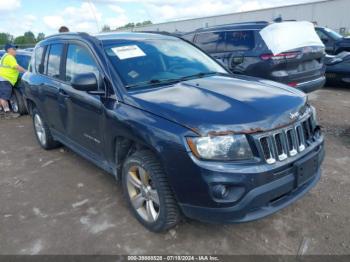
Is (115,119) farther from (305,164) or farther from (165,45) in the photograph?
(305,164)

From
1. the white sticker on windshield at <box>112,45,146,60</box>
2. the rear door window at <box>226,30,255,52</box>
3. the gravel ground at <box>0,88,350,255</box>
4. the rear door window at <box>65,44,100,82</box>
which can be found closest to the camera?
the gravel ground at <box>0,88,350,255</box>

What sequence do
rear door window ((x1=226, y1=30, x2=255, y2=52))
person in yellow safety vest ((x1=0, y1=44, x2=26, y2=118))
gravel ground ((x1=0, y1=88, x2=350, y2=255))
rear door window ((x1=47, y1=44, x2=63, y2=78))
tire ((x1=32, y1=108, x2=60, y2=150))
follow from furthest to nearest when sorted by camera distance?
person in yellow safety vest ((x1=0, y1=44, x2=26, y2=118))
rear door window ((x1=226, y1=30, x2=255, y2=52))
tire ((x1=32, y1=108, x2=60, y2=150))
rear door window ((x1=47, y1=44, x2=63, y2=78))
gravel ground ((x1=0, y1=88, x2=350, y2=255))

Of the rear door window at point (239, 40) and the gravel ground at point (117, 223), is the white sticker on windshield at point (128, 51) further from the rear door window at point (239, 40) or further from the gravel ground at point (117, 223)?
the rear door window at point (239, 40)

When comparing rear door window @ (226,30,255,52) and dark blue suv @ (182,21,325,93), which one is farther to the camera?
rear door window @ (226,30,255,52)

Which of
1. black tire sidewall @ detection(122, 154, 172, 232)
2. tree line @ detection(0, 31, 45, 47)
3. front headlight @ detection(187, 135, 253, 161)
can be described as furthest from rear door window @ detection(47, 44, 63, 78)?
tree line @ detection(0, 31, 45, 47)

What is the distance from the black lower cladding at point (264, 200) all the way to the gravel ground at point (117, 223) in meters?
0.45

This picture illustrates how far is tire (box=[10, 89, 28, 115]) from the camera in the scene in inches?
342

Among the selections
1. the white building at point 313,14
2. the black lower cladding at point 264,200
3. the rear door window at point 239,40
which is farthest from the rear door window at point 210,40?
the white building at point 313,14

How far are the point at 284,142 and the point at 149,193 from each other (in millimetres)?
1266

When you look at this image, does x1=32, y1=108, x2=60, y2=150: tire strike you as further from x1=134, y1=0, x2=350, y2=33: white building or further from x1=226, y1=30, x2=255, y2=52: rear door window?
x1=134, y1=0, x2=350, y2=33: white building

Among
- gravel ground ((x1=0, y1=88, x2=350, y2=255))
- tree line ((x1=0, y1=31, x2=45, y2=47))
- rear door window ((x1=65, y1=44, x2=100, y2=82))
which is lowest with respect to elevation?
gravel ground ((x1=0, y1=88, x2=350, y2=255))

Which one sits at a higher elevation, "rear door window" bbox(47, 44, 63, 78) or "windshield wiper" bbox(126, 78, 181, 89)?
"rear door window" bbox(47, 44, 63, 78)

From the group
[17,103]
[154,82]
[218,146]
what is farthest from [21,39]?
[218,146]

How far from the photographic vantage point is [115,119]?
3.24m
